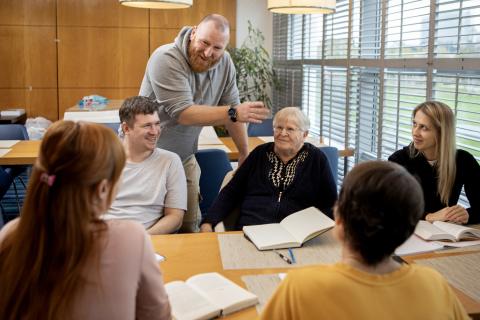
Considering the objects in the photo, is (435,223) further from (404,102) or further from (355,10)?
(355,10)

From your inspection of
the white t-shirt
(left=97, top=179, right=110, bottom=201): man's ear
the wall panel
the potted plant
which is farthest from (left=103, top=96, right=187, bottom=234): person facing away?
the wall panel

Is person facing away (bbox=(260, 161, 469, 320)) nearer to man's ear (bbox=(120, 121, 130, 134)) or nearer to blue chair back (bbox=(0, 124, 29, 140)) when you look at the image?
man's ear (bbox=(120, 121, 130, 134))

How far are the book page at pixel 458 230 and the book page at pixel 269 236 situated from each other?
656 mm

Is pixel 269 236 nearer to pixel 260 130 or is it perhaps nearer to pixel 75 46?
pixel 260 130

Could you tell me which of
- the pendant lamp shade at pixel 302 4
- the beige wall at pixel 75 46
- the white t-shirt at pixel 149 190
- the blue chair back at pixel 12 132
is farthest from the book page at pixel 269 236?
the beige wall at pixel 75 46

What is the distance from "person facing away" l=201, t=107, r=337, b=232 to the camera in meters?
2.90

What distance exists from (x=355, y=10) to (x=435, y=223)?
241 centimetres

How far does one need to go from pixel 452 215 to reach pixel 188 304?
1432 mm

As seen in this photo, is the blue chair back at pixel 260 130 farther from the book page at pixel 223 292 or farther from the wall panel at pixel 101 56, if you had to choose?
the book page at pixel 223 292

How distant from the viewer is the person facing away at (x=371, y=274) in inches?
47.1

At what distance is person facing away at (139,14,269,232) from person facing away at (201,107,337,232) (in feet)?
Answer: 0.75

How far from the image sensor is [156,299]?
54.4 inches

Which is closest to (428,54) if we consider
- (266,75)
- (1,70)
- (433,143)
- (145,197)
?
(433,143)

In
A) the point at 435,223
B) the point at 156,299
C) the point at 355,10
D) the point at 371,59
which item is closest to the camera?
the point at 156,299
